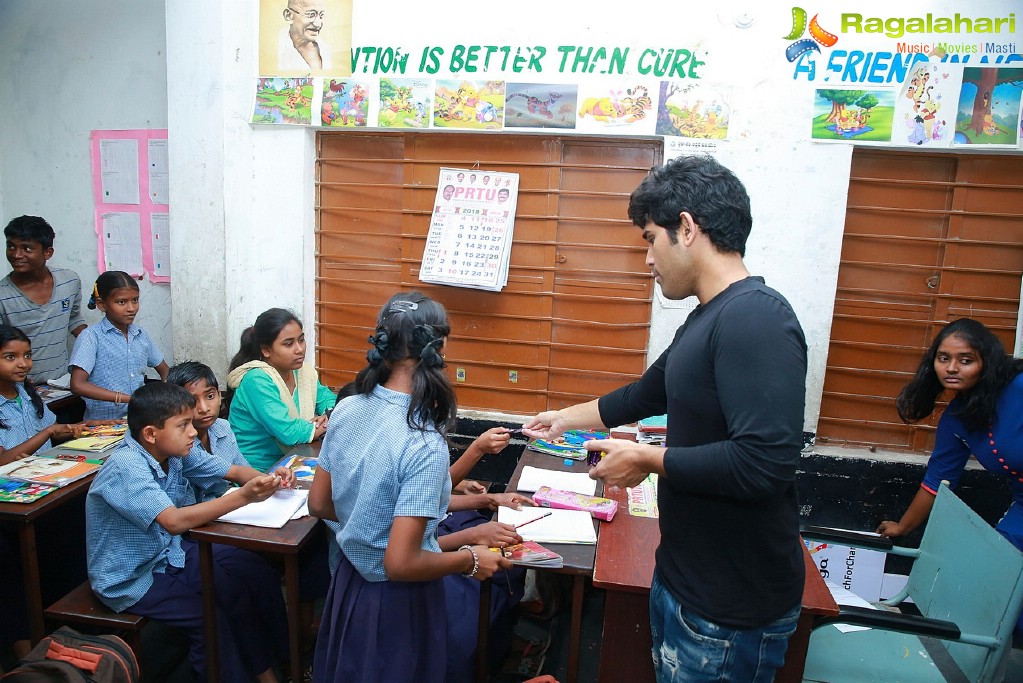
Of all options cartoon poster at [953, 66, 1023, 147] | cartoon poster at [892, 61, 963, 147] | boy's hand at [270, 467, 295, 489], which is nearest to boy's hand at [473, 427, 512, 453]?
boy's hand at [270, 467, 295, 489]

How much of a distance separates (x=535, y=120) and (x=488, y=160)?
1.35 ft

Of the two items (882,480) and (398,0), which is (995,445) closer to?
(882,480)

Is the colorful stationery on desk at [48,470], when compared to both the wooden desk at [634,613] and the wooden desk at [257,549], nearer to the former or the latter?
the wooden desk at [257,549]

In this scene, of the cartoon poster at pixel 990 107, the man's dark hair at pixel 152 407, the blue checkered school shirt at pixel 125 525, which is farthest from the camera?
the cartoon poster at pixel 990 107

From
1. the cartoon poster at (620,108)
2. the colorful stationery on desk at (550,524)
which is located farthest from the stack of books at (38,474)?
the cartoon poster at (620,108)

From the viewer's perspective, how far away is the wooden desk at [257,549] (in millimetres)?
2281

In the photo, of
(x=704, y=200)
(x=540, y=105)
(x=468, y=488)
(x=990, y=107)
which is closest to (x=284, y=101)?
(x=540, y=105)

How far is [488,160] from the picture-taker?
4.18 m

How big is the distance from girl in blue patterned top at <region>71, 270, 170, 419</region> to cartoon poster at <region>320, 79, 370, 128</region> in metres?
1.54

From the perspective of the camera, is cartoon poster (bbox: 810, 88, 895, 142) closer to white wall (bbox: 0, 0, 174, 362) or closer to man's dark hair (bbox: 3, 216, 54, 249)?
white wall (bbox: 0, 0, 174, 362)

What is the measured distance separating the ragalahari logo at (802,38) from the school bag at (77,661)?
13.6 ft

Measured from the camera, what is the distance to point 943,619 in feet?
8.06

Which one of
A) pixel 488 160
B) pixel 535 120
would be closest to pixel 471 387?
pixel 488 160

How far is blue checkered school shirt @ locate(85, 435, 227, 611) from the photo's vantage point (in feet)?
7.69
